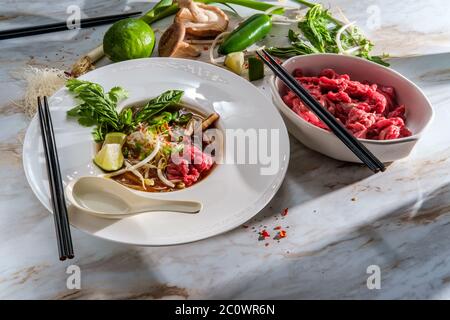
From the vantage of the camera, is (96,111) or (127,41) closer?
(96,111)

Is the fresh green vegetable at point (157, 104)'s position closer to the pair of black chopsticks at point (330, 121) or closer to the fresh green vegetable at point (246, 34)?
the pair of black chopsticks at point (330, 121)

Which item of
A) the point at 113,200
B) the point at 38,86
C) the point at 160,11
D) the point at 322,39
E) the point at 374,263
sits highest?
the point at 160,11

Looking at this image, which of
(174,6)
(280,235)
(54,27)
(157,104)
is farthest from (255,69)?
(54,27)

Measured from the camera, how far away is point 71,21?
259cm

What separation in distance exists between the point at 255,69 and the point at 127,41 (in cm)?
52

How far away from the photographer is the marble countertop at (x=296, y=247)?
5.05 ft

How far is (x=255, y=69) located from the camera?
2287mm

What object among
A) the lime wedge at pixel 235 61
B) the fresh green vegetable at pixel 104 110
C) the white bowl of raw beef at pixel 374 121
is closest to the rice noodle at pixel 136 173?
the fresh green vegetable at pixel 104 110

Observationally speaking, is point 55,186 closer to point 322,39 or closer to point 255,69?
point 255,69

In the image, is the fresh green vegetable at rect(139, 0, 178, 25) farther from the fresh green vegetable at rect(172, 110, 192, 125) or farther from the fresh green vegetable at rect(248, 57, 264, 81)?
the fresh green vegetable at rect(172, 110, 192, 125)

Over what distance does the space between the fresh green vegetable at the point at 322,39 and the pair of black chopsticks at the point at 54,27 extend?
0.75 m

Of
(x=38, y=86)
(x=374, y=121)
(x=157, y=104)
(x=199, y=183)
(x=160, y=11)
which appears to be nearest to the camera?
(x=199, y=183)

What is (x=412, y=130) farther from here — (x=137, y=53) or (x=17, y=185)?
(x=17, y=185)
